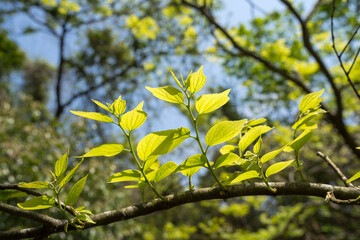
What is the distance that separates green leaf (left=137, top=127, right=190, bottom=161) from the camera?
32 centimetres

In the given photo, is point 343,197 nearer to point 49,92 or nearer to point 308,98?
point 308,98

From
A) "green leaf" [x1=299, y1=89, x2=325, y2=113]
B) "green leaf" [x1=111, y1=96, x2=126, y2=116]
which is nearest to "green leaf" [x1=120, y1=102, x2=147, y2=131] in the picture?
"green leaf" [x1=111, y1=96, x2=126, y2=116]

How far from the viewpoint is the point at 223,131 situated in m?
0.34

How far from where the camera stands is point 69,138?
3.02 metres

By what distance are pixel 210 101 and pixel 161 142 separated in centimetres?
8

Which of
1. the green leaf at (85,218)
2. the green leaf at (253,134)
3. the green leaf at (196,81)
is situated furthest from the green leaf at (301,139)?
the green leaf at (85,218)

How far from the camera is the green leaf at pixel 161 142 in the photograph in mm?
322

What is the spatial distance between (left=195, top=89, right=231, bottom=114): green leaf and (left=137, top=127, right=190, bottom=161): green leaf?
40mm

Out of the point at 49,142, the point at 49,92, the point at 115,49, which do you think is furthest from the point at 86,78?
the point at 49,92

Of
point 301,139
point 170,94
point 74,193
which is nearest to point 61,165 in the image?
point 74,193

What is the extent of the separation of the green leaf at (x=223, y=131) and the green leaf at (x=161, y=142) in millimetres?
39

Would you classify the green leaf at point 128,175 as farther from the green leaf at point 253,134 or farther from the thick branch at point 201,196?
the green leaf at point 253,134

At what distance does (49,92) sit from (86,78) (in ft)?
16.3

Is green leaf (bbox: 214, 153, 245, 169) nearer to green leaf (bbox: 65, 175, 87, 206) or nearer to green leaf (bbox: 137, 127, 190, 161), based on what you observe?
green leaf (bbox: 137, 127, 190, 161)
